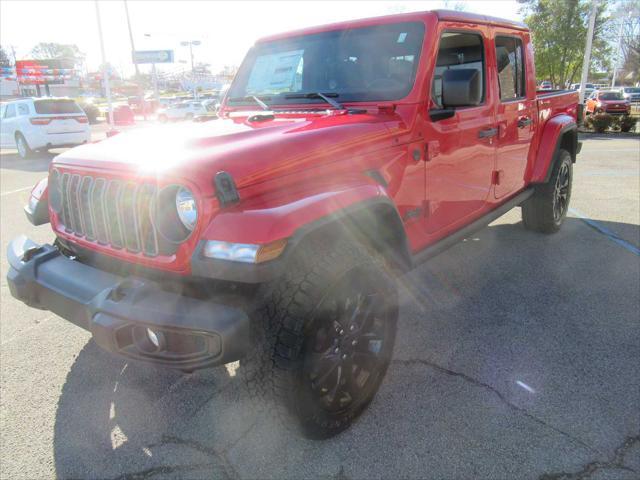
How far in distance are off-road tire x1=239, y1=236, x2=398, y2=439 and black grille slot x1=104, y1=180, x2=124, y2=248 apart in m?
0.78

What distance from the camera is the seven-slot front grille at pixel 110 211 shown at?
210cm

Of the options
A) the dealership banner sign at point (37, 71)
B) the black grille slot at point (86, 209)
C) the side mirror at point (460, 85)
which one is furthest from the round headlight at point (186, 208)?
the dealership banner sign at point (37, 71)

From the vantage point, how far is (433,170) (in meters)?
2.96

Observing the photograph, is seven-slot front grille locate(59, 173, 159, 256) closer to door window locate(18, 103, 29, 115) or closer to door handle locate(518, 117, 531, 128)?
door handle locate(518, 117, 531, 128)

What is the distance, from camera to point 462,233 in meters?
3.41

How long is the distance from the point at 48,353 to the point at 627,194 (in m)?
7.62

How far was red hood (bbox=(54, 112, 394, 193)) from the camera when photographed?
2.05 meters

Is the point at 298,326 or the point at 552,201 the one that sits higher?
the point at 298,326

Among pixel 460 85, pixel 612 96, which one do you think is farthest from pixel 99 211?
pixel 612 96

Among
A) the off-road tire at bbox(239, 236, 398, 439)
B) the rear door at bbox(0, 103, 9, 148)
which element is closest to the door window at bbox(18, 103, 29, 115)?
the rear door at bbox(0, 103, 9, 148)

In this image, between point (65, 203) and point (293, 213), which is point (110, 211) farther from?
point (293, 213)

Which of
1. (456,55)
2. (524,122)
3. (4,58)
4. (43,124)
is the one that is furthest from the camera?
(4,58)

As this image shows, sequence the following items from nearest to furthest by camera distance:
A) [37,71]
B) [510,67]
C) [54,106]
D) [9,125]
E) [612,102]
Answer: [510,67]
[54,106]
[9,125]
[612,102]
[37,71]

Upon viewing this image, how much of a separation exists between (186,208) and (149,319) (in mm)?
470
